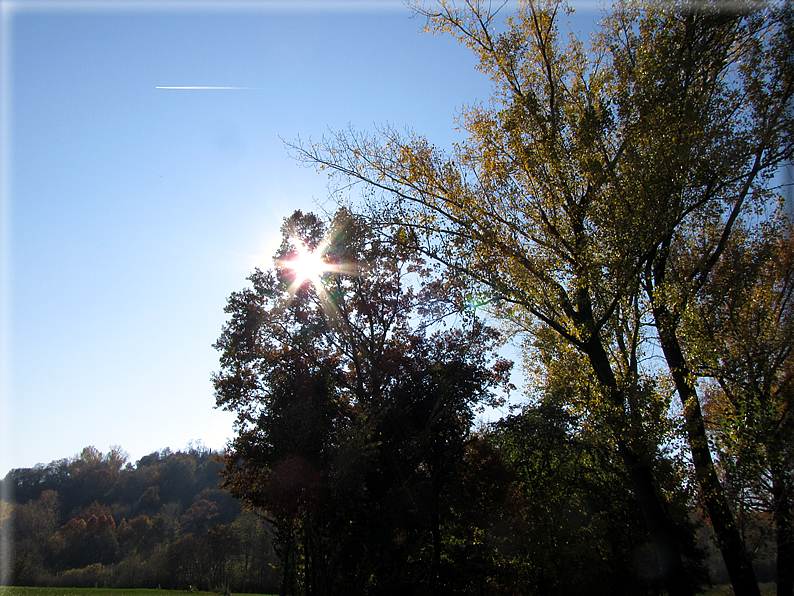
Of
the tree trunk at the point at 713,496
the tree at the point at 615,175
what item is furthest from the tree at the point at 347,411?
the tree trunk at the point at 713,496

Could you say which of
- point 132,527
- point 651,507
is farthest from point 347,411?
point 132,527

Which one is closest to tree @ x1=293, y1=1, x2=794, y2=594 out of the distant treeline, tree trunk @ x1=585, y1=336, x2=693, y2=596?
tree trunk @ x1=585, y1=336, x2=693, y2=596

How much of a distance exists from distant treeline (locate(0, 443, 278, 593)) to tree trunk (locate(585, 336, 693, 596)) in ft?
42.8

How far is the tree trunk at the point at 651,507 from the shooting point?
6574 mm

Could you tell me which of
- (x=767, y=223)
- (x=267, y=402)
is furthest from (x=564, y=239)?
(x=267, y=402)

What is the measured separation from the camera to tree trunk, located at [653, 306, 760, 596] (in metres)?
7.27

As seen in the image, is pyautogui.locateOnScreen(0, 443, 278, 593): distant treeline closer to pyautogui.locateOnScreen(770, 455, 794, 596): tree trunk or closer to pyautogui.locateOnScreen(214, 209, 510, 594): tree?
pyautogui.locateOnScreen(214, 209, 510, 594): tree

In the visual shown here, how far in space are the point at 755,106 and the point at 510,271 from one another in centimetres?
571

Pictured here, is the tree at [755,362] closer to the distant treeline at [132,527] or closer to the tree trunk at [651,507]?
the tree trunk at [651,507]

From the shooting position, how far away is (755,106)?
317 inches

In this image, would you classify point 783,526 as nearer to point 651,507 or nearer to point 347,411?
point 651,507

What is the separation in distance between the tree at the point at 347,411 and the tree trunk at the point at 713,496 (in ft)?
15.1

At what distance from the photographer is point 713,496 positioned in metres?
7.29

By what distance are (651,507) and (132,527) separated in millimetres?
68571
